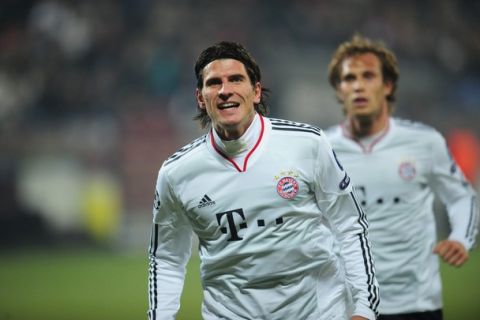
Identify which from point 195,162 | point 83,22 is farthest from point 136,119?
point 195,162

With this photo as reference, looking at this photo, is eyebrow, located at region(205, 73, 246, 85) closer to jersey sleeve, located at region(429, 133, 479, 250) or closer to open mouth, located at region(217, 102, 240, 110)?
open mouth, located at region(217, 102, 240, 110)

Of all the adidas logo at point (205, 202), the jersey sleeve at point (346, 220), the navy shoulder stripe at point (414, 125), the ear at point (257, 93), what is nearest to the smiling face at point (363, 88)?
the navy shoulder stripe at point (414, 125)

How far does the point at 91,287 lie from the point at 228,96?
6.87 metres

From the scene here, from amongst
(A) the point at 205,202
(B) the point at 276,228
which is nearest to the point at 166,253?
(A) the point at 205,202

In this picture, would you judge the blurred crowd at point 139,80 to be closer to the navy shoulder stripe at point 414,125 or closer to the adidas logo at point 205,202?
the navy shoulder stripe at point 414,125

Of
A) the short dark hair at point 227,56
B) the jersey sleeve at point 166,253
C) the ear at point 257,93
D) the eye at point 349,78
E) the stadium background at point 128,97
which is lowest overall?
the jersey sleeve at point 166,253

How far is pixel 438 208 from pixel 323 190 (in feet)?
30.6

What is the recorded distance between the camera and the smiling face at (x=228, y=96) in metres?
3.48

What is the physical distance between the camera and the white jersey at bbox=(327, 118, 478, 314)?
15.1 feet

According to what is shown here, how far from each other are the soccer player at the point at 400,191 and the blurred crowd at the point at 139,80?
8227mm

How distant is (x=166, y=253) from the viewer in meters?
3.71

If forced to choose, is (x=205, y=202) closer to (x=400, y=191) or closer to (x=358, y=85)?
(x=400, y=191)

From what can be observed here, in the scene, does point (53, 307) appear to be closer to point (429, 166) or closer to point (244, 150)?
point (429, 166)

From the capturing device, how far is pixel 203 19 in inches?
643
